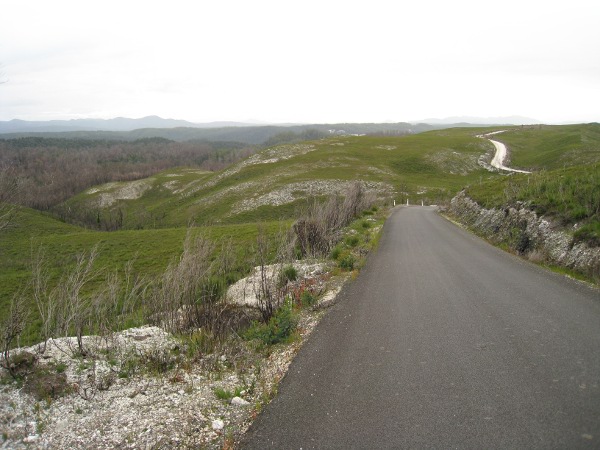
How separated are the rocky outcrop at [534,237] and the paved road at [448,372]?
4.44ft

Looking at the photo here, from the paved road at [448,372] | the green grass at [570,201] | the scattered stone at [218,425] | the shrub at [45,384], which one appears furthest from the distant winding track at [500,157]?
the shrub at [45,384]

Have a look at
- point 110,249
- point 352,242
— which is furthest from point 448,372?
point 110,249

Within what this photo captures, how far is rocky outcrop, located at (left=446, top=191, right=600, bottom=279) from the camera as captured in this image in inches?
485

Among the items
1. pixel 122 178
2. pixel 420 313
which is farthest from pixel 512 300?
pixel 122 178

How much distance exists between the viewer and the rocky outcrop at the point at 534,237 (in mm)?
12320

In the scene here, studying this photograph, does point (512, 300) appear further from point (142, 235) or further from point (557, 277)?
point (142, 235)

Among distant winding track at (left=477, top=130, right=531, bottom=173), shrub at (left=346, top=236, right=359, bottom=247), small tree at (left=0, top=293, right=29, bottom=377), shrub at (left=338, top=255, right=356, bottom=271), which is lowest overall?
shrub at (left=346, top=236, right=359, bottom=247)

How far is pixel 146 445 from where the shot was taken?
5.35 metres

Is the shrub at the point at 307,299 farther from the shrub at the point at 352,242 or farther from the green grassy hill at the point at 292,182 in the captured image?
the green grassy hill at the point at 292,182

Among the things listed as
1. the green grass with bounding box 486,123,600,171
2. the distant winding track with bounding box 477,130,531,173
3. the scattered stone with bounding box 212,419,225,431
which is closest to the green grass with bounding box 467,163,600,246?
the scattered stone with bounding box 212,419,225,431

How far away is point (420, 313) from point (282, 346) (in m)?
4.05

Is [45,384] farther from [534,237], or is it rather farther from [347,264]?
[534,237]

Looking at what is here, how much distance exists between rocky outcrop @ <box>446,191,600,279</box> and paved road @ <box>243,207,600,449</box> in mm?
1354

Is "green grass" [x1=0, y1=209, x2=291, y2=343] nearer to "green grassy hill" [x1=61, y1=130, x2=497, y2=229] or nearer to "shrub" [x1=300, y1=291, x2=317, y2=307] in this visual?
"green grassy hill" [x1=61, y1=130, x2=497, y2=229]
